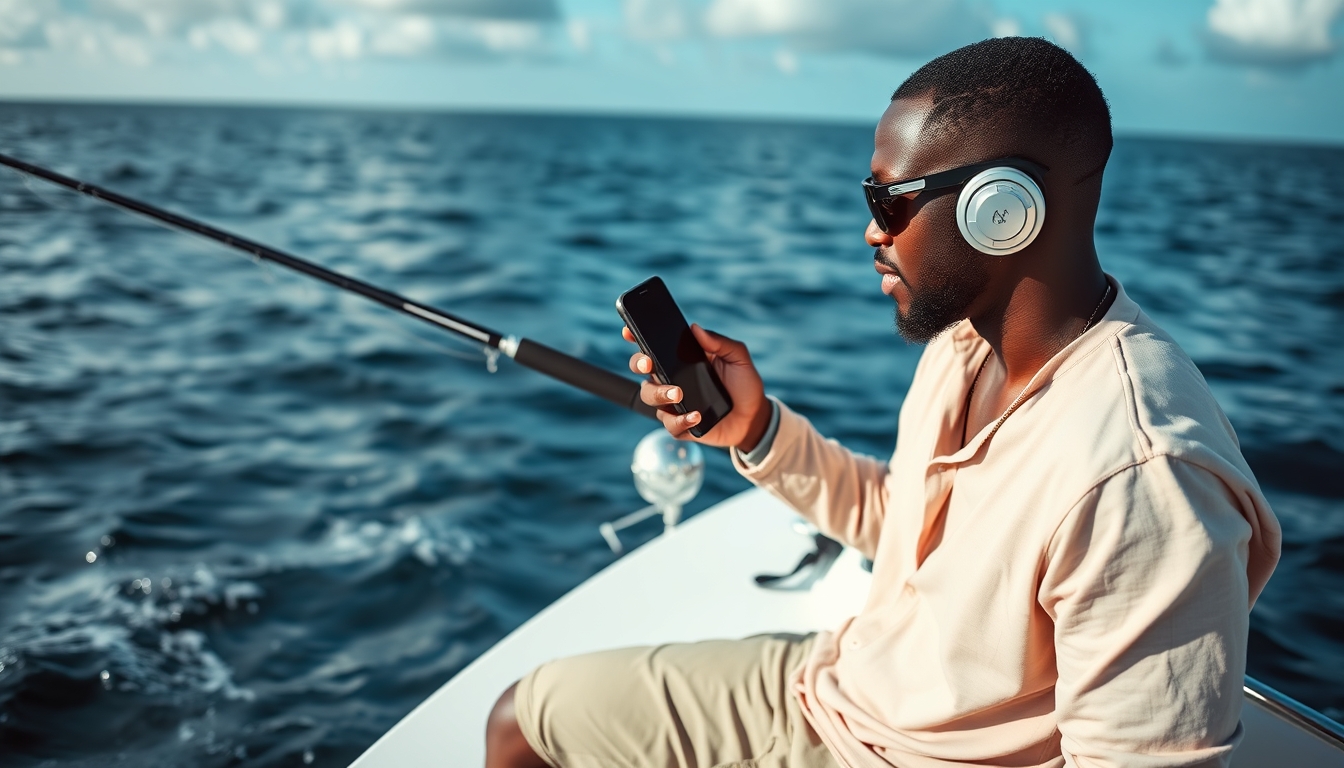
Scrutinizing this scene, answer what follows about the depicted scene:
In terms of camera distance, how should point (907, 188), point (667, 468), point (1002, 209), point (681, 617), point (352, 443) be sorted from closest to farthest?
point (1002, 209) → point (907, 188) → point (681, 617) → point (667, 468) → point (352, 443)

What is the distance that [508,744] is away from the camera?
169 cm

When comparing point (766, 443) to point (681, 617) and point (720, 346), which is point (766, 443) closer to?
point (720, 346)

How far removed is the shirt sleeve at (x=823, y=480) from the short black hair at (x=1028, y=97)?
666 mm

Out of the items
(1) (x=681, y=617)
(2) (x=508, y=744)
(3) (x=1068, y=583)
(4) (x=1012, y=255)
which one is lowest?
(1) (x=681, y=617)

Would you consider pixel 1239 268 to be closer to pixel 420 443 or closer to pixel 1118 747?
pixel 420 443

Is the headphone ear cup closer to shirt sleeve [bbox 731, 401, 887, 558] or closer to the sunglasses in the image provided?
the sunglasses

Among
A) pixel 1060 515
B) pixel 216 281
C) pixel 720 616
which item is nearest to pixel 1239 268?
pixel 216 281

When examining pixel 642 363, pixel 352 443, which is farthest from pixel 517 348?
pixel 352 443

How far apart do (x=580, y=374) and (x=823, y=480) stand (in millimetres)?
537

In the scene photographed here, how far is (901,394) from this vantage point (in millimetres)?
7336

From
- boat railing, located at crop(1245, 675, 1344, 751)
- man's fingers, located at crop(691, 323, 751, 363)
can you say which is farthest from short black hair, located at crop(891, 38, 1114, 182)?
boat railing, located at crop(1245, 675, 1344, 751)

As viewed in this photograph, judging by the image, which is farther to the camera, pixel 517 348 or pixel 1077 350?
pixel 517 348

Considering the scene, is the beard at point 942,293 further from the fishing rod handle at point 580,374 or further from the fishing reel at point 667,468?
the fishing reel at point 667,468

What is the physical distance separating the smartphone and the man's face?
0.42 meters
